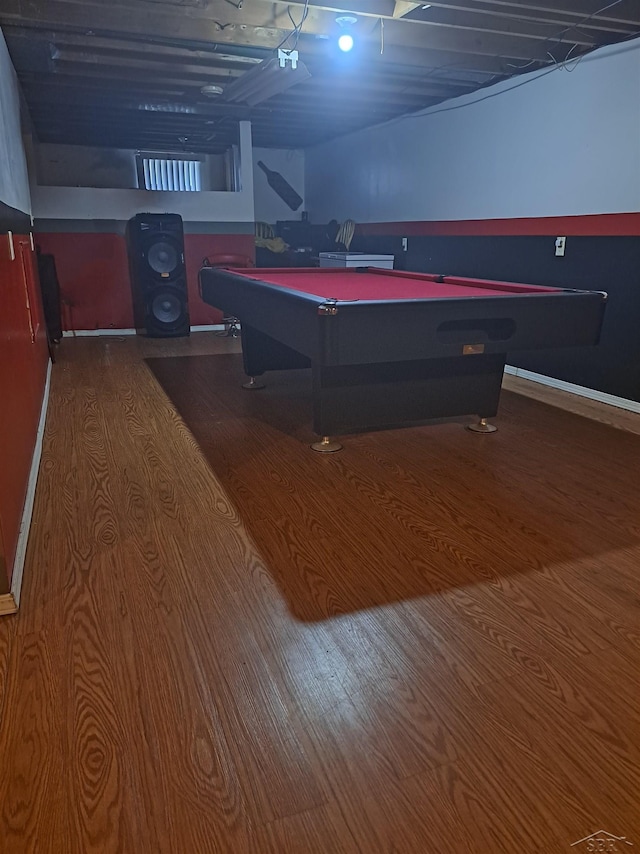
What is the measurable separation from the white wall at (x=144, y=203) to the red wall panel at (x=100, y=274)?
198 mm

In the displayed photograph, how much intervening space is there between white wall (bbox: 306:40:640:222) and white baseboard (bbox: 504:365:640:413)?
44.7 inches

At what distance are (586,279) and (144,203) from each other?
438cm

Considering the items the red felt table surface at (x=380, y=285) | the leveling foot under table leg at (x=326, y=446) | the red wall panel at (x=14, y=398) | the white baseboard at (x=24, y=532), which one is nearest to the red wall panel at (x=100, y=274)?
the red felt table surface at (x=380, y=285)

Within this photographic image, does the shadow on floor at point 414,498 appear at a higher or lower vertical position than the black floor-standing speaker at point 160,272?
lower

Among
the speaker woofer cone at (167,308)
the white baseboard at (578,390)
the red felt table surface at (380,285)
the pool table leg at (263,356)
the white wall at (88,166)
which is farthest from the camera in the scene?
the white wall at (88,166)

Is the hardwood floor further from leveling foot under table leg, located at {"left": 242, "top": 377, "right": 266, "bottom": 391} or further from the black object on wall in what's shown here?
the black object on wall

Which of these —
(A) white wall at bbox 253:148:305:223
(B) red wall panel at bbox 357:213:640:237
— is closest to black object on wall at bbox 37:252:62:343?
(B) red wall panel at bbox 357:213:640:237

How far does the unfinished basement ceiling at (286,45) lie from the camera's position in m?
3.17

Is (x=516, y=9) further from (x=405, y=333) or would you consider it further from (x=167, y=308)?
(x=167, y=308)

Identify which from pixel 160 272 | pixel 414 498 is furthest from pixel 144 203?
pixel 414 498

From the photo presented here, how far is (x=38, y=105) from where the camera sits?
5.42m

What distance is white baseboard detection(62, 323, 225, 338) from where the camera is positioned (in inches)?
241

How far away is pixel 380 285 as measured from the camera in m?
3.37

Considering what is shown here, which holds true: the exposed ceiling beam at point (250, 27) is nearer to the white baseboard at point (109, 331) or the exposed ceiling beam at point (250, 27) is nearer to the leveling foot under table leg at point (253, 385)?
the leveling foot under table leg at point (253, 385)
